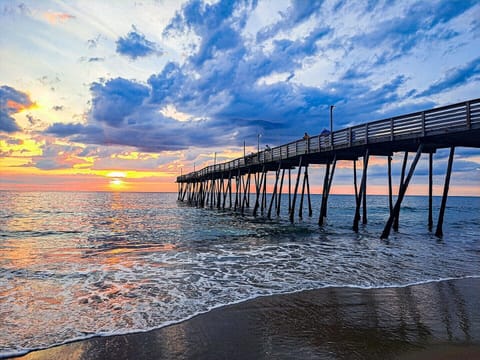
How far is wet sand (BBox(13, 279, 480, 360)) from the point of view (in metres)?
4.06

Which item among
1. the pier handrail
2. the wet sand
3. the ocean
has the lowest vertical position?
the ocean

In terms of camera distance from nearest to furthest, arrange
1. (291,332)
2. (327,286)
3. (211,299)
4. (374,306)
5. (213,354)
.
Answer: (213,354), (291,332), (374,306), (211,299), (327,286)

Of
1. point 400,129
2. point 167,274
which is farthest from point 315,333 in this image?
point 400,129

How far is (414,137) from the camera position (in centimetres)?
1370

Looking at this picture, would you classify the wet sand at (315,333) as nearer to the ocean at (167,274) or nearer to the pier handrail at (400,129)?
the ocean at (167,274)

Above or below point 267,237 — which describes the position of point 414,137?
above

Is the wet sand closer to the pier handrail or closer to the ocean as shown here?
the ocean

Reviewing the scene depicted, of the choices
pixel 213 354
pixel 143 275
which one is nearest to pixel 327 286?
pixel 213 354

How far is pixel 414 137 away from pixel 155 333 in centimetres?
1342

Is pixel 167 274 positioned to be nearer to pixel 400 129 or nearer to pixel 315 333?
pixel 315 333

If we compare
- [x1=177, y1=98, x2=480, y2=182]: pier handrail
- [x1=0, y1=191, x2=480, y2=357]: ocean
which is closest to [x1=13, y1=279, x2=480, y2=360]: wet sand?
[x1=0, y1=191, x2=480, y2=357]: ocean

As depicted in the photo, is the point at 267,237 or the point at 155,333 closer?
the point at 155,333

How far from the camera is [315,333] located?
4.68 metres

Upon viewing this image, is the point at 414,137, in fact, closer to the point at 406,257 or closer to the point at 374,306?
the point at 406,257
